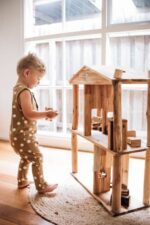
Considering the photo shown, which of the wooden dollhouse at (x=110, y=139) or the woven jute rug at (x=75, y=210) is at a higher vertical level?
the wooden dollhouse at (x=110, y=139)

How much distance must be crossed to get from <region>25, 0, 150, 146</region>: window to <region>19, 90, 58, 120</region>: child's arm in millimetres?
1271

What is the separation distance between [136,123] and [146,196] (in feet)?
4.37

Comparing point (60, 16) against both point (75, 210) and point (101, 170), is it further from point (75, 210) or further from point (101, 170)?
point (75, 210)

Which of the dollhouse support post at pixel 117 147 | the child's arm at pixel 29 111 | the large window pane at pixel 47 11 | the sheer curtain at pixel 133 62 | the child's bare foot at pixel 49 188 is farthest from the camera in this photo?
the large window pane at pixel 47 11

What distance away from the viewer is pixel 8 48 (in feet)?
10.9

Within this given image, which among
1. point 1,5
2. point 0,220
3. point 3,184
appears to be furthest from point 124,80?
point 1,5

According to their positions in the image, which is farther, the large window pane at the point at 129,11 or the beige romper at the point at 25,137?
the large window pane at the point at 129,11

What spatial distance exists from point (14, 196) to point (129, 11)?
2.12 meters

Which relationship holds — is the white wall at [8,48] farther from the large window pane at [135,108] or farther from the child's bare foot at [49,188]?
the child's bare foot at [49,188]

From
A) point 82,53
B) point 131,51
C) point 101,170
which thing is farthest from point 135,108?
point 101,170

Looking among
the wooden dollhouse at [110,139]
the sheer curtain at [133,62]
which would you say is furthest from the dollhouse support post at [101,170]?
the sheer curtain at [133,62]

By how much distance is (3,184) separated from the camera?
202 cm

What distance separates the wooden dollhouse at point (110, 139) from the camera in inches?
57.4

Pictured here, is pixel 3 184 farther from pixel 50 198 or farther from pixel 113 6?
pixel 113 6
